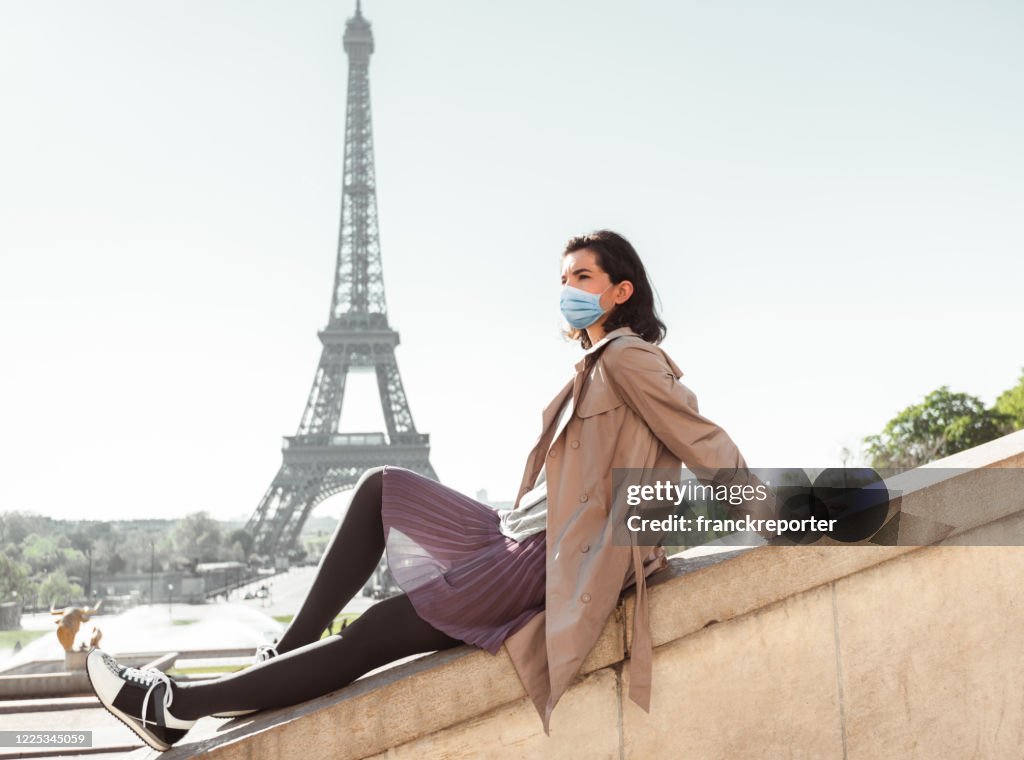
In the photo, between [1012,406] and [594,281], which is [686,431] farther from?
[1012,406]

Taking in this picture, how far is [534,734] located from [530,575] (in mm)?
428

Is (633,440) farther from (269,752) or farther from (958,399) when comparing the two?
(958,399)

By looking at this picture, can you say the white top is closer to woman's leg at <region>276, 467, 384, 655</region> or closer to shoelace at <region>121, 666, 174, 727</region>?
woman's leg at <region>276, 467, 384, 655</region>

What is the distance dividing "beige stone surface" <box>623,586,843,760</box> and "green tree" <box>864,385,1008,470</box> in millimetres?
35676

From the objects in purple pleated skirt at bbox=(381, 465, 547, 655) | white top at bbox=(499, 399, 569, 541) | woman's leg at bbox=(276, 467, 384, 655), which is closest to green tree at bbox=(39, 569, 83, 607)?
woman's leg at bbox=(276, 467, 384, 655)

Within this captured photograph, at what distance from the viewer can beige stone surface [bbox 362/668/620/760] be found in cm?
255

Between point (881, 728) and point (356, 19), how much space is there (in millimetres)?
54670

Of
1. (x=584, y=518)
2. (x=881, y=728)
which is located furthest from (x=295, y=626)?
(x=881, y=728)

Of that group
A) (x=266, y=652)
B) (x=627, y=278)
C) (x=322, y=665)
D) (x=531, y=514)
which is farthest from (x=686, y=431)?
(x=266, y=652)

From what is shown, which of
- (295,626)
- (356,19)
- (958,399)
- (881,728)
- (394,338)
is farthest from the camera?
(356,19)

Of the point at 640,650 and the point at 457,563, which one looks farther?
the point at 457,563

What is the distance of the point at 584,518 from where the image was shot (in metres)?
2.55

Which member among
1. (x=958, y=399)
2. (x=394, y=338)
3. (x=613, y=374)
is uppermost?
(x=394, y=338)

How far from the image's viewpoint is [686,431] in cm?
259
